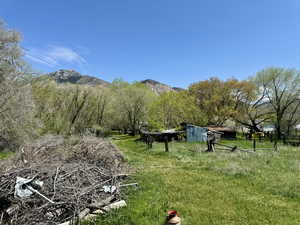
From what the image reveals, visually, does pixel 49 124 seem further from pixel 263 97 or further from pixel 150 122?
pixel 263 97

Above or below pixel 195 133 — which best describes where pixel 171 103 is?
above

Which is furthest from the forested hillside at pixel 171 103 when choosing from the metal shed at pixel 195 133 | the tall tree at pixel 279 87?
the metal shed at pixel 195 133

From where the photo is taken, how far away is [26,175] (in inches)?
173

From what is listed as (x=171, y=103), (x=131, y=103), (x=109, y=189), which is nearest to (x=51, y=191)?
(x=109, y=189)

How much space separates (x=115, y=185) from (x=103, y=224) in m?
1.56

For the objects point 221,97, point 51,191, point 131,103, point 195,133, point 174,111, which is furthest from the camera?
point 131,103

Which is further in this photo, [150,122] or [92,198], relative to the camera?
[150,122]

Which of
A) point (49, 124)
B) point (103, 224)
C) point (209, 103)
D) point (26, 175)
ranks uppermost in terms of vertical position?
point (209, 103)

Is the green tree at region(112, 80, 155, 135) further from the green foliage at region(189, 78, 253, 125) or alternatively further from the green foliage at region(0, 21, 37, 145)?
the green foliage at region(0, 21, 37, 145)

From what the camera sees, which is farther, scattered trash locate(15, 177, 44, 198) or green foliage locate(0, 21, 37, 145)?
green foliage locate(0, 21, 37, 145)

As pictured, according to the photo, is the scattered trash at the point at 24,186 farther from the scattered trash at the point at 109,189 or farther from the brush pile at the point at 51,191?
the scattered trash at the point at 109,189

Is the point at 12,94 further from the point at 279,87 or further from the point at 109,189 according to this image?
the point at 279,87

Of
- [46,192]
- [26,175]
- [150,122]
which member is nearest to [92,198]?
[46,192]

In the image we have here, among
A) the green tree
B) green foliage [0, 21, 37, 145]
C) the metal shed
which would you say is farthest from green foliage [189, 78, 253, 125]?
green foliage [0, 21, 37, 145]
